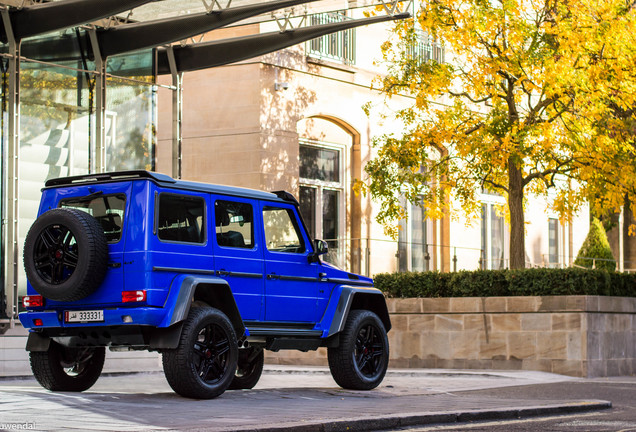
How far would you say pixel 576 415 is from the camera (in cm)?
1191

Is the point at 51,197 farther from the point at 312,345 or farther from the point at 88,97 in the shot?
the point at 88,97

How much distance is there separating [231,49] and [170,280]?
9.16 metres

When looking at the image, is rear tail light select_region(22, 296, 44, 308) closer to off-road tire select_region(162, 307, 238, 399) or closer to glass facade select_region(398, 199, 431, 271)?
off-road tire select_region(162, 307, 238, 399)

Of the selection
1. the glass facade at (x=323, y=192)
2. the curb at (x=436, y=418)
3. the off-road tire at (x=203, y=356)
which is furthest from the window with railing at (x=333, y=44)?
the curb at (x=436, y=418)

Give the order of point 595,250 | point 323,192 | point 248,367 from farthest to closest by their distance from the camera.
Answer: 1. point 595,250
2. point 323,192
3. point 248,367

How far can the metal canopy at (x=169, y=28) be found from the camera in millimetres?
16781

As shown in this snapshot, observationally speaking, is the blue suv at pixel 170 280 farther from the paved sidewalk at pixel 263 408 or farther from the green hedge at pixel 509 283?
Result: the green hedge at pixel 509 283

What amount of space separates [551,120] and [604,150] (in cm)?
115

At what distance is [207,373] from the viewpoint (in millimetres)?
11812

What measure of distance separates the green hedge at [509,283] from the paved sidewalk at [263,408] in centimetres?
448

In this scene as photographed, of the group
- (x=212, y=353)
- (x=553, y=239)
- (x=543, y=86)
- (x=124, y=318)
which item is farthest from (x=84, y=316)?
(x=553, y=239)

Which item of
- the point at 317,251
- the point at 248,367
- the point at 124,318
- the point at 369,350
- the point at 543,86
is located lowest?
the point at 248,367

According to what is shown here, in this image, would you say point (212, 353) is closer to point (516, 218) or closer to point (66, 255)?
point (66, 255)

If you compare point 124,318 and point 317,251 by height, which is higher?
point 317,251
